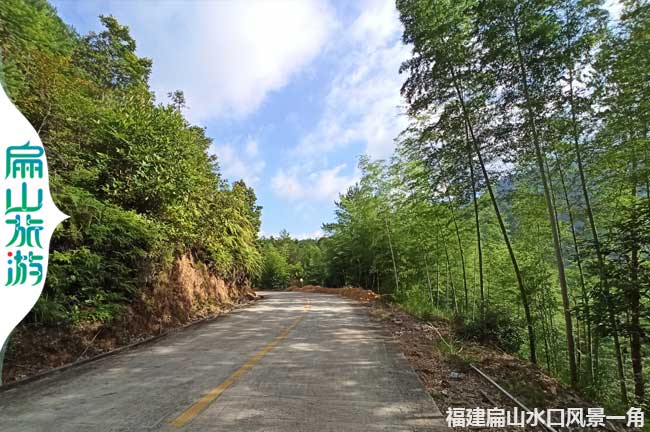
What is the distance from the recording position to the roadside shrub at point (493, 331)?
8.45m

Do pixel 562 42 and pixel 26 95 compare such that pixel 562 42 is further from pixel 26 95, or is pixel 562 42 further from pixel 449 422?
pixel 26 95

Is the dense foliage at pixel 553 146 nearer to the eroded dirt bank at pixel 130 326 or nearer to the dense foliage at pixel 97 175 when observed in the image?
the dense foliage at pixel 97 175

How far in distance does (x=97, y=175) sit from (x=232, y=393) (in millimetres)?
5984

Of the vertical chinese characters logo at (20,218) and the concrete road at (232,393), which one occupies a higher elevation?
the vertical chinese characters logo at (20,218)

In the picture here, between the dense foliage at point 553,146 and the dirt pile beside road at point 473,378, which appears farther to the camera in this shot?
the dense foliage at point 553,146

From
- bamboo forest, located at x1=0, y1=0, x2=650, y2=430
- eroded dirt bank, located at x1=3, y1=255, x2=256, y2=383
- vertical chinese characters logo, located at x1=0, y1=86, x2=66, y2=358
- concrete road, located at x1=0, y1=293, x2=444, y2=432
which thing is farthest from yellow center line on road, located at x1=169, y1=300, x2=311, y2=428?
eroded dirt bank, located at x1=3, y1=255, x2=256, y2=383

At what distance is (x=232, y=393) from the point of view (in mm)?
4020

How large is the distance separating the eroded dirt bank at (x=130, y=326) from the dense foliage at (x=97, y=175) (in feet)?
0.86

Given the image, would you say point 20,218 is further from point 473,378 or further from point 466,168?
point 466,168

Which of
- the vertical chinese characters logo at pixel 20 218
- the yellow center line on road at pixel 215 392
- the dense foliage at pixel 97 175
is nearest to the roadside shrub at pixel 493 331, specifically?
the yellow center line on road at pixel 215 392

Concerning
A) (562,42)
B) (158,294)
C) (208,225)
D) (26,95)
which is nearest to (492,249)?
(562,42)

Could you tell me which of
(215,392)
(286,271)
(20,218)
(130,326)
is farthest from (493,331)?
(286,271)

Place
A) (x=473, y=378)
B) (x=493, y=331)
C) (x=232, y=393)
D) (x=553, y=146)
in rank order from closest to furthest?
(x=232, y=393) → (x=473, y=378) → (x=553, y=146) → (x=493, y=331)

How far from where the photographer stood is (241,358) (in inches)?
229
